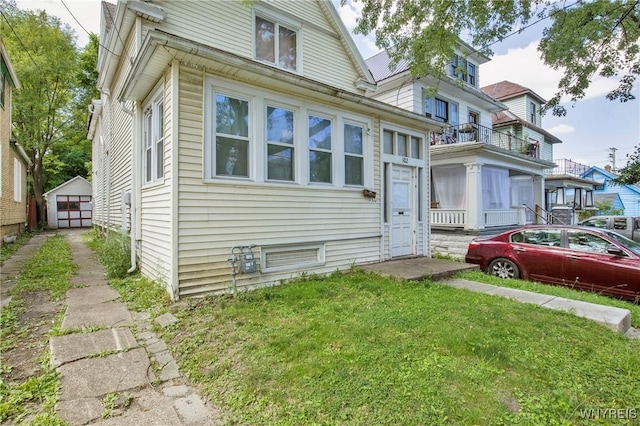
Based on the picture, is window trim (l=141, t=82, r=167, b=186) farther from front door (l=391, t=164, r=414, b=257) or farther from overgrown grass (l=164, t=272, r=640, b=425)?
front door (l=391, t=164, r=414, b=257)

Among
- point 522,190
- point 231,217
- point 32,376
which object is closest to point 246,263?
point 231,217

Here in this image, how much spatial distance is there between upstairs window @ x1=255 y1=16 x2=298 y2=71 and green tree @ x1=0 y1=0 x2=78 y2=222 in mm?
15502

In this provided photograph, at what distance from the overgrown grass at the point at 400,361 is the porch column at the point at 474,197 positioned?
22.6 ft

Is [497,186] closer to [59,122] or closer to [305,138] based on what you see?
[305,138]

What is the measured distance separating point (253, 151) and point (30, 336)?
3.67 meters

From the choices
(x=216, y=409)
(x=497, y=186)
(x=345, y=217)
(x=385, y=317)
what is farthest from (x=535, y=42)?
(x=216, y=409)

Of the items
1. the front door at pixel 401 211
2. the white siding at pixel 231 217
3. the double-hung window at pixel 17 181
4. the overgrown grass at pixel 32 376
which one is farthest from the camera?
the double-hung window at pixel 17 181

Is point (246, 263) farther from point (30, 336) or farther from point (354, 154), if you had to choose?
point (354, 154)

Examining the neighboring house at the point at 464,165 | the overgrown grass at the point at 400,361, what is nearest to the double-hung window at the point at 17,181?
the overgrown grass at the point at 400,361

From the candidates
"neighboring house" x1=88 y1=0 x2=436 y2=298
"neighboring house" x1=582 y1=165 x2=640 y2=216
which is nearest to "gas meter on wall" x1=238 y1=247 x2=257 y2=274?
"neighboring house" x1=88 y1=0 x2=436 y2=298

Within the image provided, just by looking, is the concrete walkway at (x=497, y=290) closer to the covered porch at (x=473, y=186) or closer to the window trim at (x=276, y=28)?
the covered porch at (x=473, y=186)

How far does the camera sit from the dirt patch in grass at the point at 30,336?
110 inches

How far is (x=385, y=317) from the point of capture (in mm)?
3971

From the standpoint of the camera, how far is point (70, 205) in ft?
68.0
